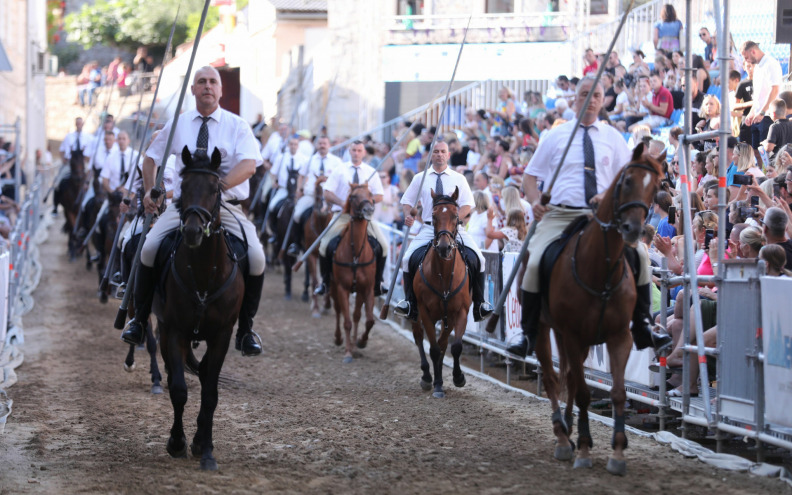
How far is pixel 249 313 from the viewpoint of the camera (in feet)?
28.2

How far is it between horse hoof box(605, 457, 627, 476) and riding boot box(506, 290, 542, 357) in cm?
128

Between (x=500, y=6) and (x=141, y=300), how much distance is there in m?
26.3

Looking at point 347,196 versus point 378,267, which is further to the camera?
point 347,196

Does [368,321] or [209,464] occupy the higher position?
[368,321]

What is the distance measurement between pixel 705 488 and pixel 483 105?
66.6 feet

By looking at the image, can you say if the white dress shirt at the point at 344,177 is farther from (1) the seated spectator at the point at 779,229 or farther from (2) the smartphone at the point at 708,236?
(1) the seated spectator at the point at 779,229

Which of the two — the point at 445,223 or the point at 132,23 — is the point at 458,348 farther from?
the point at 132,23

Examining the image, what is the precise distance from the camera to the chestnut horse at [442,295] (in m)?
11.2

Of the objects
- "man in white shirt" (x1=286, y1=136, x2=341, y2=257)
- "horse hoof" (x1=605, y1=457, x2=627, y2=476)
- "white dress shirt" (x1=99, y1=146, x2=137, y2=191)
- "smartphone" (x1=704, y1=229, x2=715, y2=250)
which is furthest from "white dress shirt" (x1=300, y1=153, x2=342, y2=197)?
"horse hoof" (x1=605, y1=457, x2=627, y2=476)

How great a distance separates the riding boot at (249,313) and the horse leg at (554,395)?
7.43 ft

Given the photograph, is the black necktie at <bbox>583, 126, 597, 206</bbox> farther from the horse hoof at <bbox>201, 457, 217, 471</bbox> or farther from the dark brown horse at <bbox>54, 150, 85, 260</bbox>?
the dark brown horse at <bbox>54, 150, 85, 260</bbox>

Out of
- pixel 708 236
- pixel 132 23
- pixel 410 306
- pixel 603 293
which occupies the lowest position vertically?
pixel 410 306

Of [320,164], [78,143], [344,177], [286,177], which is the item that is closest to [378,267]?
[344,177]

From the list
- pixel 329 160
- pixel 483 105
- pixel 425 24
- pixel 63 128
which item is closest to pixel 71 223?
pixel 329 160
